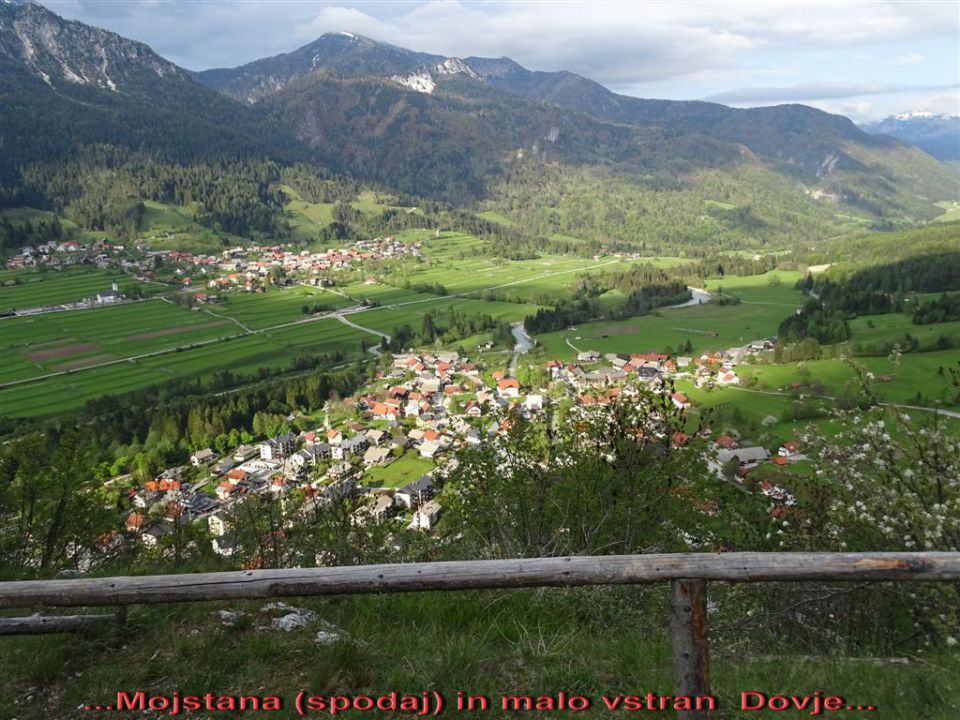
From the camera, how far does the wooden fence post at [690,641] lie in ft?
10.0

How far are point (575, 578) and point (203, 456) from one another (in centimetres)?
4220

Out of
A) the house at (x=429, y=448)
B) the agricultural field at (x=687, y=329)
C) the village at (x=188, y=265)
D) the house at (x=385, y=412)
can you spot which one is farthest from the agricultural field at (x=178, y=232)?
the house at (x=429, y=448)

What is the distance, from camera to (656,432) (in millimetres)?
8016

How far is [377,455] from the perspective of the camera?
124 feet

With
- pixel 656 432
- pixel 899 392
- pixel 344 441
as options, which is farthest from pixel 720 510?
pixel 899 392

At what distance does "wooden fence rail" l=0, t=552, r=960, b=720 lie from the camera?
9.98 feet

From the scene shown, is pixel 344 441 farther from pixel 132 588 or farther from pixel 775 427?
pixel 132 588

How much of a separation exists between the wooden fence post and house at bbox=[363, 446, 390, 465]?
114 ft

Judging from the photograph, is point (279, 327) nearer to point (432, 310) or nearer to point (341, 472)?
point (432, 310)

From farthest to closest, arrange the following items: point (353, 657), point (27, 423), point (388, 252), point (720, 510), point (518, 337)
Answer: point (388, 252), point (518, 337), point (27, 423), point (720, 510), point (353, 657)

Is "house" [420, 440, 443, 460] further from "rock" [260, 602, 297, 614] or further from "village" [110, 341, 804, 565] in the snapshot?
"rock" [260, 602, 297, 614]

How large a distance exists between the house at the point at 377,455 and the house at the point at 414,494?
771 cm

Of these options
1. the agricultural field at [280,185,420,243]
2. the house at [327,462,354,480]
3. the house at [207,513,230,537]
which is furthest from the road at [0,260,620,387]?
the agricultural field at [280,185,420,243]

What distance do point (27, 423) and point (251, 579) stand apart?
53000mm
